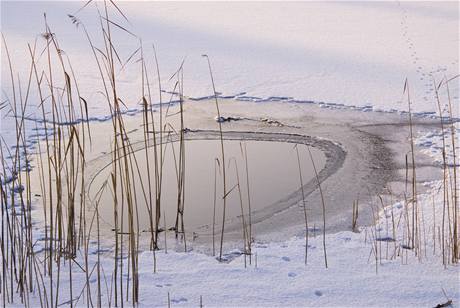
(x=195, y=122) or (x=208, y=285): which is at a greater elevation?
(x=195, y=122)

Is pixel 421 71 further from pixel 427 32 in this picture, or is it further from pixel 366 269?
pixel 366 269

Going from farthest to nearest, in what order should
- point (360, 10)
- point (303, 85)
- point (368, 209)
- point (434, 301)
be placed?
1. point (360, 10)
2. point (303, 85)
3. point (368, 209)
4. point (434, 301)

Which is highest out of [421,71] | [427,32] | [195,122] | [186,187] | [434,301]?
[427,32]

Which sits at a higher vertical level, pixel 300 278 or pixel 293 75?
pixel 293 75

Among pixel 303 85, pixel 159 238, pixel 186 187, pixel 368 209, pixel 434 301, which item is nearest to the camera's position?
pixel 434 301

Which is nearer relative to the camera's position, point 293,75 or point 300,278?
point 300,278

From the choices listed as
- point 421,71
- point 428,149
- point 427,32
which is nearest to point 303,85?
point 421,71

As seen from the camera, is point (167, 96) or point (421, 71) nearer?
point (167, 96)

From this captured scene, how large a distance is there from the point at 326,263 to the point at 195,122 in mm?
2315

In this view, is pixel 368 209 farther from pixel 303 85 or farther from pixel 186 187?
pixel 303 85

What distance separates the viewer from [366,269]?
252 centimetres

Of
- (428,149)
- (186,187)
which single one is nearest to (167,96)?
(186,187)

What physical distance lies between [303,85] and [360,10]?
288 cm

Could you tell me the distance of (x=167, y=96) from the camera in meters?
5.21
